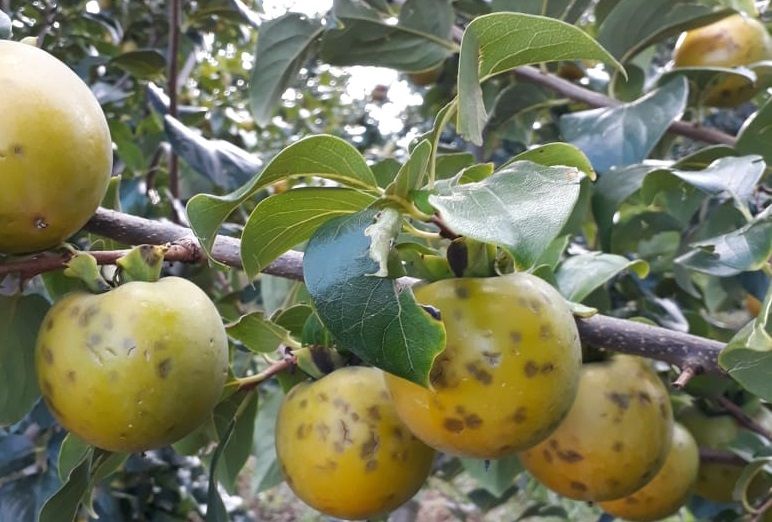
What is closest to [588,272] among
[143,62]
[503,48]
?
[503,48]

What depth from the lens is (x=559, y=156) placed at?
67cm

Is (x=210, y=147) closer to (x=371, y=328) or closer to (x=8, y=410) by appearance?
(x=8, y=410)

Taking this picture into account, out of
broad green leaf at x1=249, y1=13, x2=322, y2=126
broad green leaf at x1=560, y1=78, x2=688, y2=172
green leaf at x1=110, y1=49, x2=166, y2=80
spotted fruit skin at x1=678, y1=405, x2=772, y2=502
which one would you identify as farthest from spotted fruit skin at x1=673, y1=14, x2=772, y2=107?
green leaf at x1=110, y1=49, x2=166, y2=80

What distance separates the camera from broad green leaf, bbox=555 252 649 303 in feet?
3.14

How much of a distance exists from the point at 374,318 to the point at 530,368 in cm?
15

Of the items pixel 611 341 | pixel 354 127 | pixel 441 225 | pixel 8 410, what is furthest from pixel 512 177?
pixel 354 127

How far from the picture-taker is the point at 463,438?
0.63 meters

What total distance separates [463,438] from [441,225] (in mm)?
179

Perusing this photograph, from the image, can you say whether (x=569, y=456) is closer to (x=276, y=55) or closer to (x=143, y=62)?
(x=276, y=55)

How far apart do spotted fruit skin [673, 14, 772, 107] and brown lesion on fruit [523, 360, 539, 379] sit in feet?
3.31

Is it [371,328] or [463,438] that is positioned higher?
[371,328]

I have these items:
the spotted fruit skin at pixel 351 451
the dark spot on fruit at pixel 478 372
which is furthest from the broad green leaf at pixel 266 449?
the dark spot on fruit at pixel 478 372

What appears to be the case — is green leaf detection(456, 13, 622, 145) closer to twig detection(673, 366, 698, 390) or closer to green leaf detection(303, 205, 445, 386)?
green leaf detection(303, 205, 445, 386)

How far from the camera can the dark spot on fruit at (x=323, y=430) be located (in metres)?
0.74
